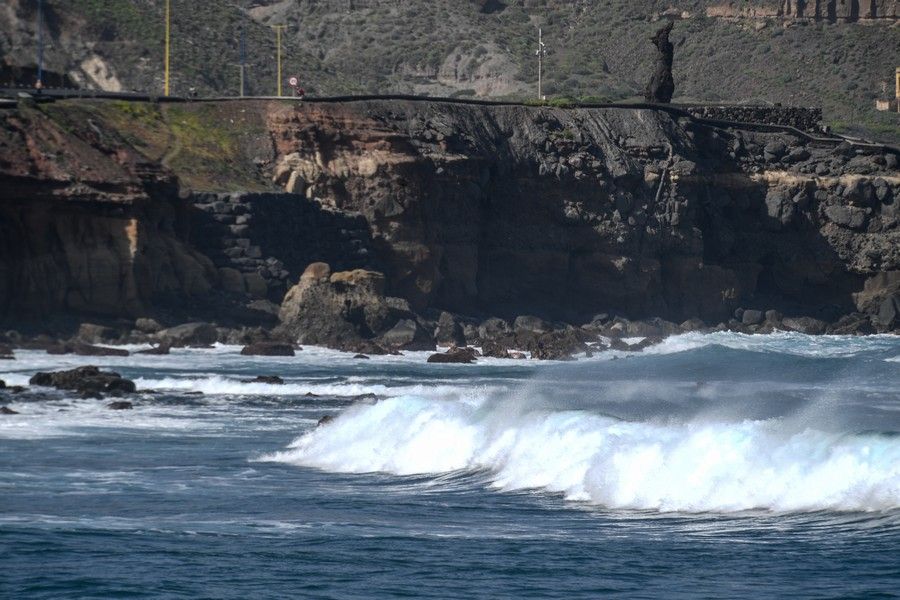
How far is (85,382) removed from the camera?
141 ft

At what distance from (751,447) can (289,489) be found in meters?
7.03

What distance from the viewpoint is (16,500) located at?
26.5 meters

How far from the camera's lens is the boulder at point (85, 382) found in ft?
141

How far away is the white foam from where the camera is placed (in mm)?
24031

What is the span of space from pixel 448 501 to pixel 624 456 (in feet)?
8.44

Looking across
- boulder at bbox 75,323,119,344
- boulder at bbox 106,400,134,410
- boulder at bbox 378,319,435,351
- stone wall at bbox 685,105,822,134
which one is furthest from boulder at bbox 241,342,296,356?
stone wall at bbox 685,105,822,134

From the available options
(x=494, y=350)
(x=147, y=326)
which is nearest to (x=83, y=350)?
(x=147, y=326)

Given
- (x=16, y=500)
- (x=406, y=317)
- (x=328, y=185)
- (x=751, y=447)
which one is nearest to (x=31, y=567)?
(x=16, y=500)

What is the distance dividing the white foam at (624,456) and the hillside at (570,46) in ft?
251

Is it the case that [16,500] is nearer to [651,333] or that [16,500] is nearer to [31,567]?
[31,567]

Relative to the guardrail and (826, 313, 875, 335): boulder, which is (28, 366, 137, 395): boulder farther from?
(826, 313, 875, 335): boulder

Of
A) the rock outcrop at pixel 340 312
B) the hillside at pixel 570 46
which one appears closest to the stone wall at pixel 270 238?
the rock outcrop at pixel 340 312

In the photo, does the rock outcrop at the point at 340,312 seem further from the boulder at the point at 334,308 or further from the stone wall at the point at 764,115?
the stone wall at the point at 764,115

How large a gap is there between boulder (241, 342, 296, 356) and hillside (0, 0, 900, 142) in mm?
51689
